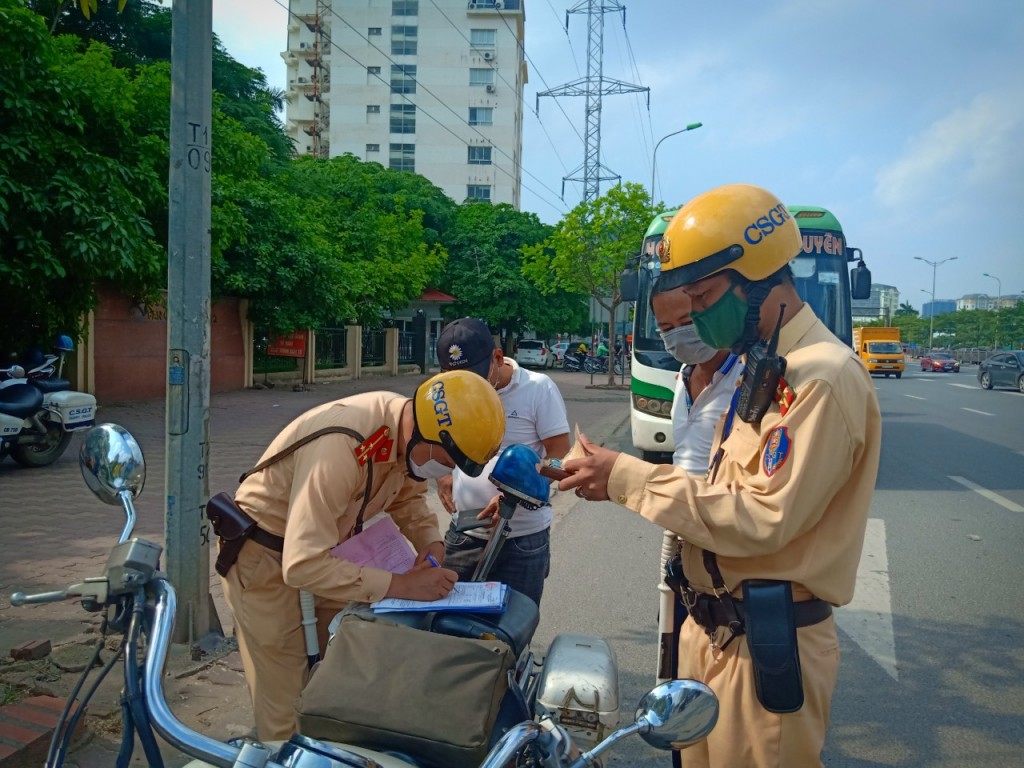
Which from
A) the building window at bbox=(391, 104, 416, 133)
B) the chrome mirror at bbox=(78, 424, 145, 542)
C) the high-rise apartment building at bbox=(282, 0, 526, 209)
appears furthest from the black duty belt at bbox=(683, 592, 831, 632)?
the building window at bbox=(391, 104, 416, 133)

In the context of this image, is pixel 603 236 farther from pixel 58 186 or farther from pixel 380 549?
pixel 380 549

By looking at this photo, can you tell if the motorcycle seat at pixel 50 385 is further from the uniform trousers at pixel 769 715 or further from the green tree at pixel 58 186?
the uniform trousers at pixel 769 715

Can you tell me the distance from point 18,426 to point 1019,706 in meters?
8.71

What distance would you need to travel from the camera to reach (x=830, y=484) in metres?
1.69

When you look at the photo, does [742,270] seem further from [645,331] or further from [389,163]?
[389,163]

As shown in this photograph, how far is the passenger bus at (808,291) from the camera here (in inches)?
362

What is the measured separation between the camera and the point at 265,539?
2412 mm

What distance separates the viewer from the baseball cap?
10.8 feet

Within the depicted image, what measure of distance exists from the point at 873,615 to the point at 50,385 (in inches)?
341

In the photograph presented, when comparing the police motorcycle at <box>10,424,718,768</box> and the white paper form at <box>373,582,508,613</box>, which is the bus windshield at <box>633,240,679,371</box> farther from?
the police motorcycle at <box>10,424,718,768</box>

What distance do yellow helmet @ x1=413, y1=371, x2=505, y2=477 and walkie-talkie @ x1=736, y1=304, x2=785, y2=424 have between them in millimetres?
660

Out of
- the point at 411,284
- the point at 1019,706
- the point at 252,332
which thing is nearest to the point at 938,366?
the point at 411,284

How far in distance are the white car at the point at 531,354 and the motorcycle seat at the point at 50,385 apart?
2920 centimetres

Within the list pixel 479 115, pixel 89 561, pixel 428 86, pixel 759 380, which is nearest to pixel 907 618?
pixel 759 380
